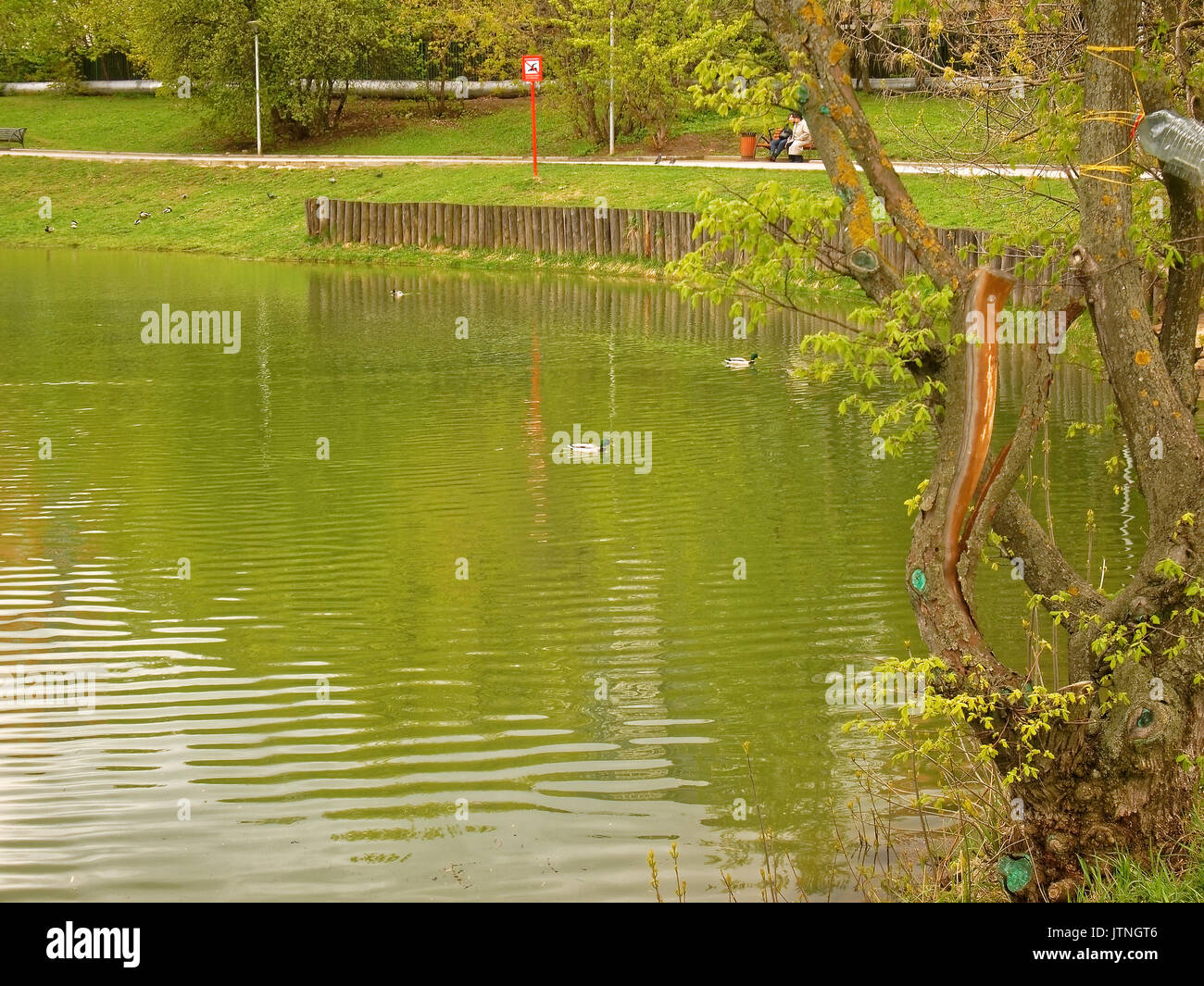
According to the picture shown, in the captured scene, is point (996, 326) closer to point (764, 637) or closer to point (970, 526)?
point (970, 526)

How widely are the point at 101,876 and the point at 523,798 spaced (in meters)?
2.47

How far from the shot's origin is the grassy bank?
4372 cm

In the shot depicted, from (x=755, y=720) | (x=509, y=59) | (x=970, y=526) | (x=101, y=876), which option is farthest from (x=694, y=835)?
(x=509, y=59)

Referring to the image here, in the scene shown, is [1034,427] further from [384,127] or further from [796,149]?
[384,127]

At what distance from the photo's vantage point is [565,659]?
12.2 metres

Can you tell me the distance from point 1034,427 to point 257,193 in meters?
46.5

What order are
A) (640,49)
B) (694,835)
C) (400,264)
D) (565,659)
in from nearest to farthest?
(694,835) → (565,659) → (400,264) → (640,49)

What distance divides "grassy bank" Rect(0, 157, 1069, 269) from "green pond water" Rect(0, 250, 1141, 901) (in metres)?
18.0
